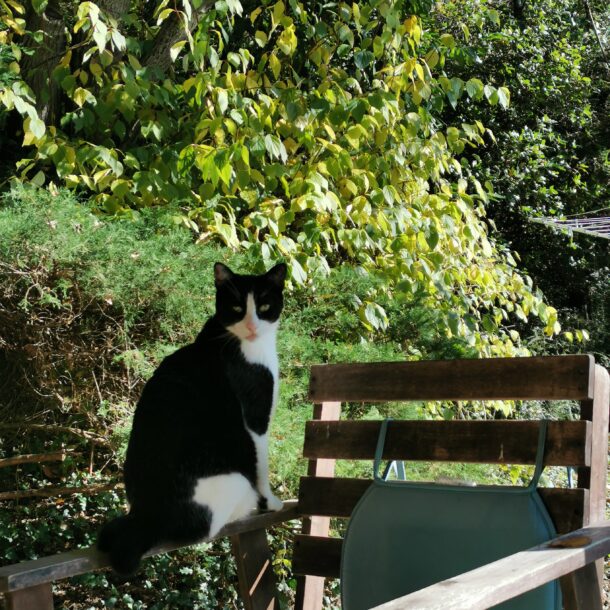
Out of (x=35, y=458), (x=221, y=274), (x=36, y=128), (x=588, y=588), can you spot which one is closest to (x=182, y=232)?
(x=36, y=128)

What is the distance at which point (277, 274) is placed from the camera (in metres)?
1.99

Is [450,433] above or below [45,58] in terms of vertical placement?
below

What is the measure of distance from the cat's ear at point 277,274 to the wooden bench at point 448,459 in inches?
9.4

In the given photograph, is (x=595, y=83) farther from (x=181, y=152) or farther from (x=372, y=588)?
(x=372, y=588)

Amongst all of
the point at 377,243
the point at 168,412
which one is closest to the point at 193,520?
the point at 168,412

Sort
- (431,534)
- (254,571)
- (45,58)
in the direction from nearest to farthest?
1. (431,534)
2. (254,571)
3. (45,58)

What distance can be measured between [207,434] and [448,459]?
509mm

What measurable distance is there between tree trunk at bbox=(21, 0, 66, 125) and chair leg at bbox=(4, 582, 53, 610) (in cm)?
218

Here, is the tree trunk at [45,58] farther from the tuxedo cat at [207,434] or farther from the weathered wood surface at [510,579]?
the weathered wood surface at [510,579]

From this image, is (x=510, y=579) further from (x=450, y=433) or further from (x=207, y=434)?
(x=207, y=434)

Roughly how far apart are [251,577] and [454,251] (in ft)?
6.68

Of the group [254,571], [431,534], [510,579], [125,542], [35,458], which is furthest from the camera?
[35,458]

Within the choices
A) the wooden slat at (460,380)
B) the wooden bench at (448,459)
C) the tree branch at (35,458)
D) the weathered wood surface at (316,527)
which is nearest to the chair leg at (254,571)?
the wooden bench at (448,459)

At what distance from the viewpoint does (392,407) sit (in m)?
2.88
